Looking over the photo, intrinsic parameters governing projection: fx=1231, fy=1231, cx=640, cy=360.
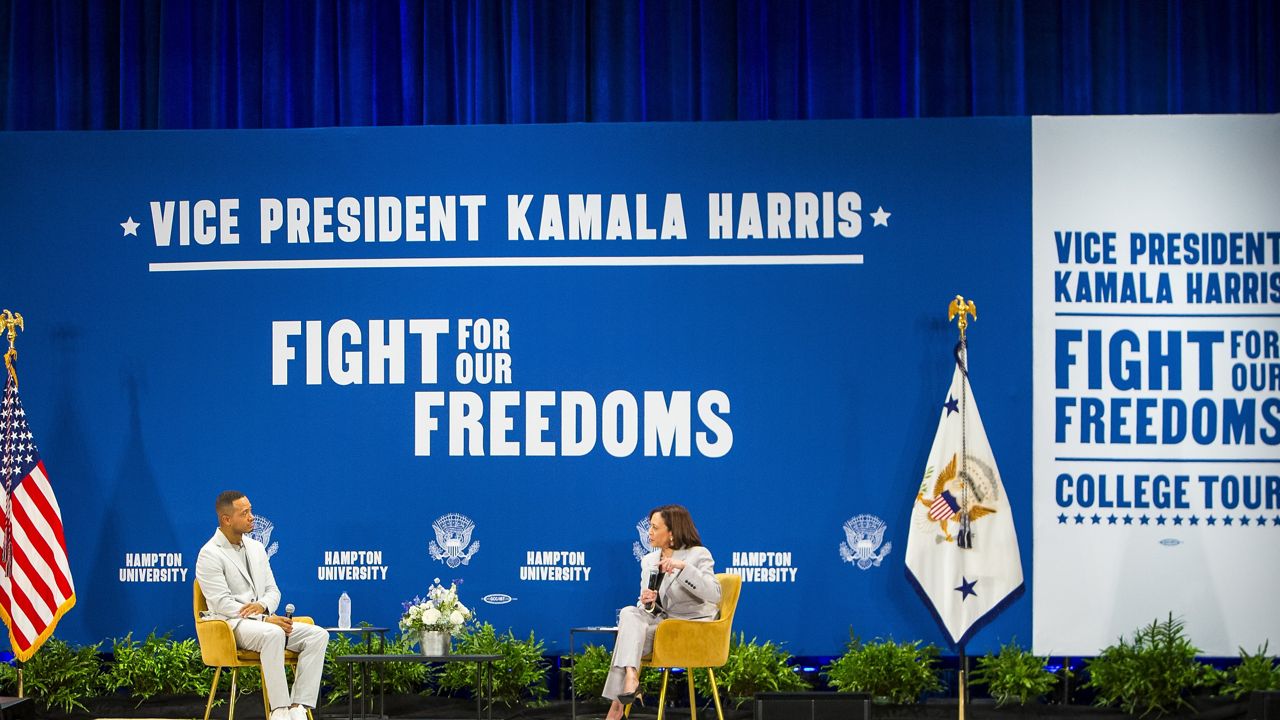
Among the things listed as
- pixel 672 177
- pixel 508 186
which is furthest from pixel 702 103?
pixel 508 186

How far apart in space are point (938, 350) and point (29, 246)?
15.4ft

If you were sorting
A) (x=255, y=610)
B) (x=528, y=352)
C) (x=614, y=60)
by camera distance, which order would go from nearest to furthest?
(x=255, y=610), (x=528, y=352), (x=614, y=60)

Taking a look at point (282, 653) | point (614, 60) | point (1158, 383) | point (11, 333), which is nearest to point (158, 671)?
point (282, 653)

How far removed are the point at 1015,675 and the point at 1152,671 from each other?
0.64 meters

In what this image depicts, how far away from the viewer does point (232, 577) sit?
5.50 metres

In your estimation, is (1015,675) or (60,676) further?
(60,676)

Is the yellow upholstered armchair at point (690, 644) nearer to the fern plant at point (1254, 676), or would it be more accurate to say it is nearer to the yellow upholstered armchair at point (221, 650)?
the yellow upholstered armchair at point (221, 650)

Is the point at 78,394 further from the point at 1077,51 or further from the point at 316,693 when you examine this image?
the point at 1077,51

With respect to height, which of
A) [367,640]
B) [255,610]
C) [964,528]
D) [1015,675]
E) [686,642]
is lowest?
[1015,675]

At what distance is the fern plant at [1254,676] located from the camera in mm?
5828

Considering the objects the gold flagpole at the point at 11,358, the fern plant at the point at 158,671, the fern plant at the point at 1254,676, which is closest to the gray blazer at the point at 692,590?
the fern plant at the point at 158,671

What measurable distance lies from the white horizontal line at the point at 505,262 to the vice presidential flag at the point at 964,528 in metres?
0.95

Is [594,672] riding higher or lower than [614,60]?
lower

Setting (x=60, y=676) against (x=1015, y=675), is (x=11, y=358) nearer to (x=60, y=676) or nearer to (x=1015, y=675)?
(x=60, y=676)
